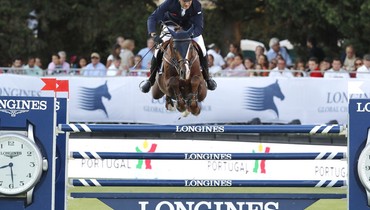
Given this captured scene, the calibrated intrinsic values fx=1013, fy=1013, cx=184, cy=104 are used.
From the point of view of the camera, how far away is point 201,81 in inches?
506

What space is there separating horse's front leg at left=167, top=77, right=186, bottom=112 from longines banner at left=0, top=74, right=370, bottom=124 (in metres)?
4.89

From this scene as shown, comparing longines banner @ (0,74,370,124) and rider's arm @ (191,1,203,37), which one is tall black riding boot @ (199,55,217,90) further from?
longines banner @ (0,74,370,124)

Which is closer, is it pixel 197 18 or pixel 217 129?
pixel 217 129

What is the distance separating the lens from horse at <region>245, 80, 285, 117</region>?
17688 millimetres

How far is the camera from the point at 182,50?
12.7 metres

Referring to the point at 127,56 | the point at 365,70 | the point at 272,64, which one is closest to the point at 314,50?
the point at 272,64

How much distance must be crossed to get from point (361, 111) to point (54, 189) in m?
2.61

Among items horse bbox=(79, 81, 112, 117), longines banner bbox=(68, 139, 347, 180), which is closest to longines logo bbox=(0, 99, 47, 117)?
longines banner bbox=(68, 139, 347, 180)

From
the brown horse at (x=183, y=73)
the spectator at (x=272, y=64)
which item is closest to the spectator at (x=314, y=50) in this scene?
the spectator at (x=272, y=64)

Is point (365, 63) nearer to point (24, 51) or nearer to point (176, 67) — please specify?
point (176, 67)

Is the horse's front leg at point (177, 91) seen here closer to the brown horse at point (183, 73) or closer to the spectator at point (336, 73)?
the brown horse at point (183, 73)

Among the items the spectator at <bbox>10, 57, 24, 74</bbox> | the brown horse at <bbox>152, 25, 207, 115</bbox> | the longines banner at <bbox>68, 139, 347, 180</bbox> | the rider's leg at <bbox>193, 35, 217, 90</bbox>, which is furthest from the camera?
the spectator at <bbox>10, 57, 24, 74</bbox>

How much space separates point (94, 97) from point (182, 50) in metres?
5.91

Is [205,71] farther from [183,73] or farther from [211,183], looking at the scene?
[211,183]
